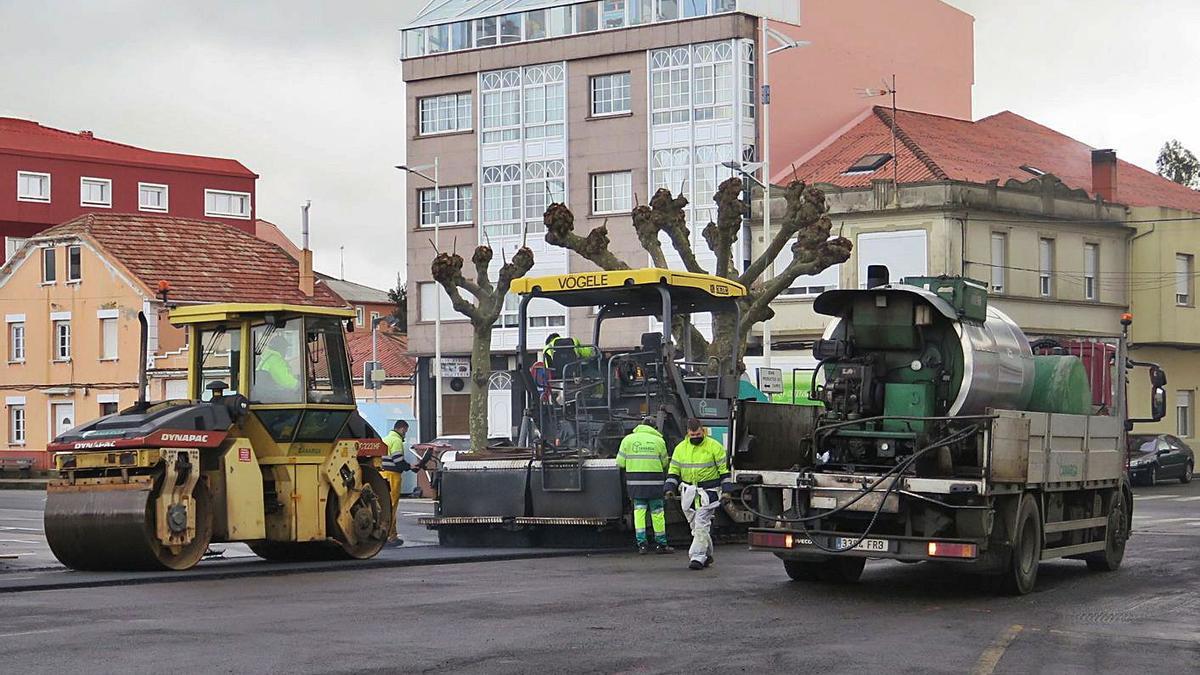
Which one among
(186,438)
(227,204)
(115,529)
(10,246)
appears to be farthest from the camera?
(227,204)

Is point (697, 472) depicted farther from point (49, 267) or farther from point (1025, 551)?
point (49, 267)

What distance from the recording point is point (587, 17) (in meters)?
55.8

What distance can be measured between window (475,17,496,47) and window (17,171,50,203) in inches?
947

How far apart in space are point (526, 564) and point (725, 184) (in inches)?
715

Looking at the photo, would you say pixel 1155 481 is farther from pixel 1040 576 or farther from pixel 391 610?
pixel 391 610

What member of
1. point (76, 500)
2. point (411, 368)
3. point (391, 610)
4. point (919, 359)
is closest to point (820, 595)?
point (919, 359)

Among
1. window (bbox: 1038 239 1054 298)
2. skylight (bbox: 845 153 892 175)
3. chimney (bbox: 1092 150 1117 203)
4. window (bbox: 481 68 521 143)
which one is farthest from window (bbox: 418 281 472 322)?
chimney (bbox: 1092 150 1117 203)

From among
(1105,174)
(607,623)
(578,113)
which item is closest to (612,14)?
(578,113)

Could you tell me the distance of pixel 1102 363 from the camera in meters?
19.3

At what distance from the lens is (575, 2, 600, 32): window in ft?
182

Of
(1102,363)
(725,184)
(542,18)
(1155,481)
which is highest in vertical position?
(542,18)

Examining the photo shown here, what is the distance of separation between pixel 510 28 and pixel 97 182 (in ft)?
84.0

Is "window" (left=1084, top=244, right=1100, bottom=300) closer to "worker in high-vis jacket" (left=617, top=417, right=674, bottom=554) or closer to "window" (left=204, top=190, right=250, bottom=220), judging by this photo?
"worker in high-vis jacket" (left=617, top=417, right=674, bottom=554)

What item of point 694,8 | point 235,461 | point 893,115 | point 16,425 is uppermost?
point 694,8
